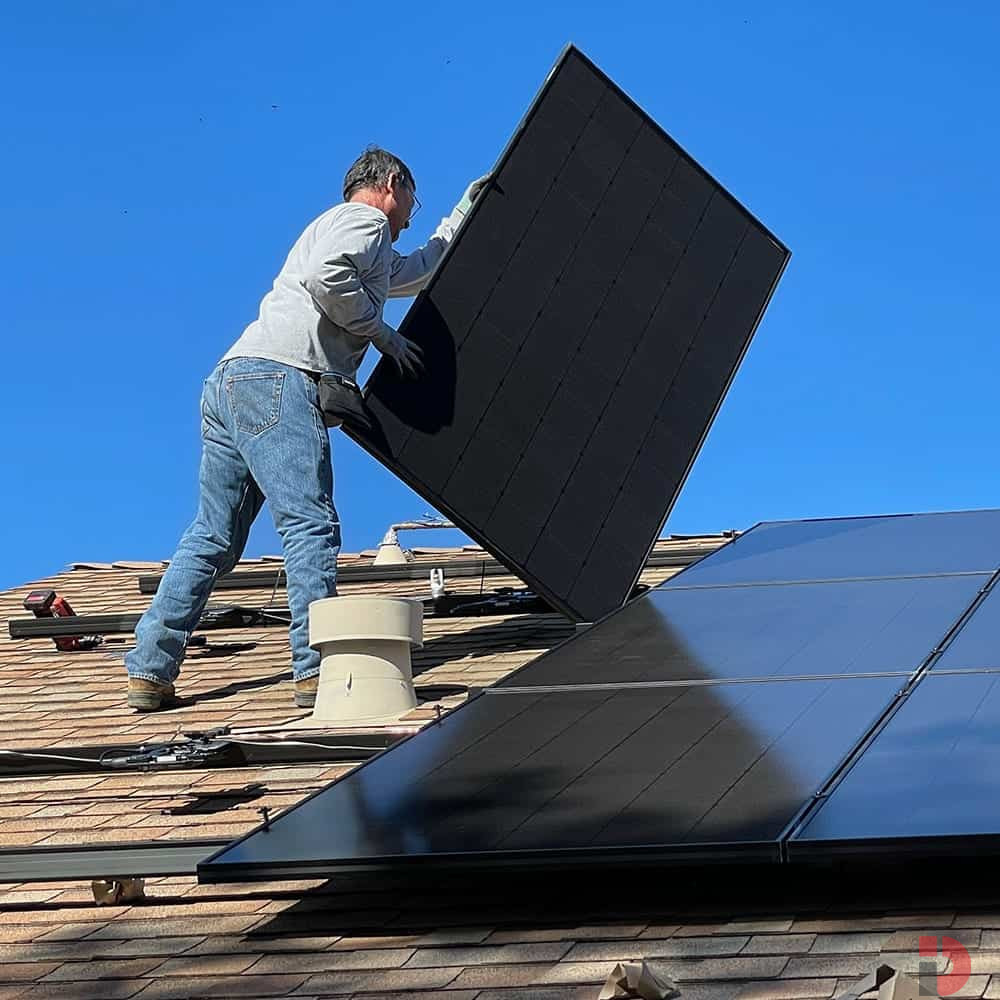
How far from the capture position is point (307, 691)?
21.8 feet

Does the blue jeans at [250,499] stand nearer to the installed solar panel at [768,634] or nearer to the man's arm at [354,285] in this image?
the man's arm at [354,285]

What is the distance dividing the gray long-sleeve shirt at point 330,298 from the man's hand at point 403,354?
0.02 metres

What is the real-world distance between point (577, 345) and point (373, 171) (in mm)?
1123

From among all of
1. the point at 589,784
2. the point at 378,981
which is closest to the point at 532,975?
the point at 378,981

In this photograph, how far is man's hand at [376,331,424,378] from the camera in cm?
680

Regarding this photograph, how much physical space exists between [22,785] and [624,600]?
248cm

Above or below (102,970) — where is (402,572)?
above

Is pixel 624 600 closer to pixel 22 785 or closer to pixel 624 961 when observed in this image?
pixel 22 785

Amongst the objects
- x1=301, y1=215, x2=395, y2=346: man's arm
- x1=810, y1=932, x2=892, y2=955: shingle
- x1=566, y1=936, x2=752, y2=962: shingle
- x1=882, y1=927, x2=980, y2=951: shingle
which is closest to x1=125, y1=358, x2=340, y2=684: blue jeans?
x1=301, y1=215, x2=395, y2=346: man's arm

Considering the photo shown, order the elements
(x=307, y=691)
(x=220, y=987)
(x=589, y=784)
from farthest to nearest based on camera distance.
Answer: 1. (x=307, y=691)
2. (x=589, y=784)
3. (x=220, y=987)

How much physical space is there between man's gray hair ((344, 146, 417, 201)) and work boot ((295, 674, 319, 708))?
6.29ft

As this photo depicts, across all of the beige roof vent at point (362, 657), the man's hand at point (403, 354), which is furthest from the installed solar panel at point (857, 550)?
the beige roof vent at point (362, 657)

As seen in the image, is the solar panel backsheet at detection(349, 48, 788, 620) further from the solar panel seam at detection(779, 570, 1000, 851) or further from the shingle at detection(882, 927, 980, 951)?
the shingle at detection(882, 927, 980, 951)

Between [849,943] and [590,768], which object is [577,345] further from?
[849,943]
